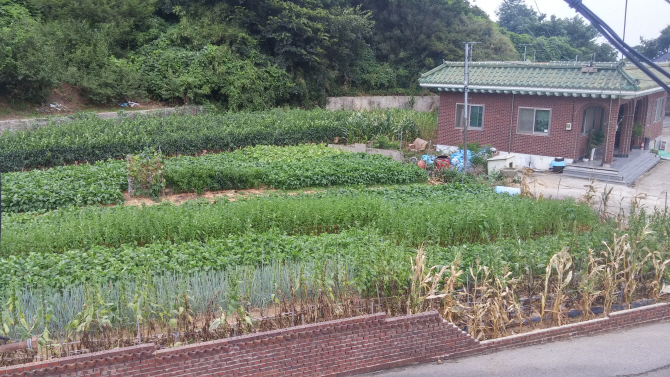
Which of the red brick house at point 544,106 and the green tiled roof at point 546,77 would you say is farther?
the red brick house at point 544,106

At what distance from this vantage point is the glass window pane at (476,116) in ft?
70.7

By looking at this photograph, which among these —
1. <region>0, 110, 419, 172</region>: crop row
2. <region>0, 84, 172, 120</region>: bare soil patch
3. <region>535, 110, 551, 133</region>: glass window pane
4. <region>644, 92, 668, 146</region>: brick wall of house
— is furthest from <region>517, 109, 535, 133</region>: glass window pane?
<region>0, 84, 172, 120</region>: bare soil patch

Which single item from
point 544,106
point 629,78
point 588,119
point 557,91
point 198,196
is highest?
point 629,78

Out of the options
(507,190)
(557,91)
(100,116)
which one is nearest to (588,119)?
(557,91)

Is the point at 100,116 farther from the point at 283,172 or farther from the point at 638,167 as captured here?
the point at 638,167

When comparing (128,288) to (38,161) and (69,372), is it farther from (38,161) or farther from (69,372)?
(38,161)

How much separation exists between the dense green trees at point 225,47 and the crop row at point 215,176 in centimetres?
816

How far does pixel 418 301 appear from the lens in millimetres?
7750

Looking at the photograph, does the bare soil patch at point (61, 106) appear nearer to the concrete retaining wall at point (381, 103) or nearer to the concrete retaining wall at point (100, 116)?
the concrete retaining wall at point (100, 116)

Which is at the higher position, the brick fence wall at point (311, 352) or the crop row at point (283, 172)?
the crop row at point (283, 172)

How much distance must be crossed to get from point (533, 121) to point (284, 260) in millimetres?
14215

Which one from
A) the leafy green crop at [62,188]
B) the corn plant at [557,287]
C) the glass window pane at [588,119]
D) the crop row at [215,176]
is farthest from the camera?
the glass window pane at [588,119]

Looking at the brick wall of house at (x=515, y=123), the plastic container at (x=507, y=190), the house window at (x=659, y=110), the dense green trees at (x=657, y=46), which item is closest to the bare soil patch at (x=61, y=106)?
the brick wall of house at (x=515, y=123)

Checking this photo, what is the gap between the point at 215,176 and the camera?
15.3 meters
